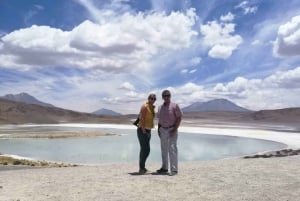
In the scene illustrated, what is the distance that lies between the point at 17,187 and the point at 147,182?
264 centimetres

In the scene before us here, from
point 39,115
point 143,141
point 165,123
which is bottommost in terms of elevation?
point 143,141

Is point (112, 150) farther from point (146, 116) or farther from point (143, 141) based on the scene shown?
point (146, 116)

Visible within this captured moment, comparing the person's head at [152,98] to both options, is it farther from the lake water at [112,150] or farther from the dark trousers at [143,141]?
the lake water at [112,150]

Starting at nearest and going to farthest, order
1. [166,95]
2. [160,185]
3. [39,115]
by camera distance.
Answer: [160,185], [166,95], [39,115]

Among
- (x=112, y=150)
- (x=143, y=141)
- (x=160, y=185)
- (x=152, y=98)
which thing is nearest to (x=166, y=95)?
(x=152, y=98)

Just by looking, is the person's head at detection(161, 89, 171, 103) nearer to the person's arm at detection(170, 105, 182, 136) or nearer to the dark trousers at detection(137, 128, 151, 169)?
the person's arm at detection(170, 105, 182, 136)

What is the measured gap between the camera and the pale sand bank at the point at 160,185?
325 inches

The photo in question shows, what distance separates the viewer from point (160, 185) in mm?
9281

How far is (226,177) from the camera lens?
404 inches

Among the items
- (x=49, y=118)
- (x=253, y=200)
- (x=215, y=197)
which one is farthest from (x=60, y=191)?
(x=49, y=118)

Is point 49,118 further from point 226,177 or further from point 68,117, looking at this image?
point 226,177

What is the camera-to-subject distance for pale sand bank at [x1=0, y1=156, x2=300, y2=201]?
8258 mm

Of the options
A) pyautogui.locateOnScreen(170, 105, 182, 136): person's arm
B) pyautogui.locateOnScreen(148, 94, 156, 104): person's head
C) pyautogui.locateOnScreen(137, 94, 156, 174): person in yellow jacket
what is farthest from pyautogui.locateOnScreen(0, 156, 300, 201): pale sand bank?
pyautogui.locateOnScreen(148, 94, 156, 104): person's head

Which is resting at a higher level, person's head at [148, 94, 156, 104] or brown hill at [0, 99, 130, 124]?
brown hill at [0, 99, 130, 124]
